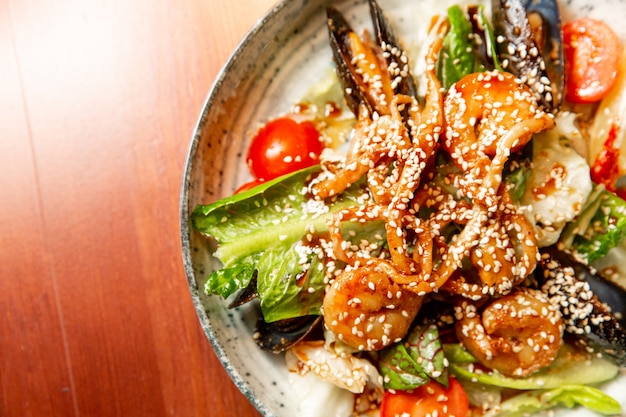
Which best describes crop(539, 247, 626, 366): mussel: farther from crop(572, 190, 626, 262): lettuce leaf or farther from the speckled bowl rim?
the speckled bowl rim

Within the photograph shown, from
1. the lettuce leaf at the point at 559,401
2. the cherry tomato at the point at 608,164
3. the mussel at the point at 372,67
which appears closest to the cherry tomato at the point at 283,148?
the mussel at the point at 372,67

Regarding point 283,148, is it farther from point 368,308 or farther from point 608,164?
point 608,164

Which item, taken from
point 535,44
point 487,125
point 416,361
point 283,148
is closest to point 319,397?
point 416,361

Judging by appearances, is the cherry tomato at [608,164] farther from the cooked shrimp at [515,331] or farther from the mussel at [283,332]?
the mussel at [283,332]

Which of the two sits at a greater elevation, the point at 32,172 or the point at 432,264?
the point at 32,172

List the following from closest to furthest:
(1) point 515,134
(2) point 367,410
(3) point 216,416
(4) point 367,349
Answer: (1) point 515,134
(4) point 367,349
(2) point 367,410
(3) point 216,416

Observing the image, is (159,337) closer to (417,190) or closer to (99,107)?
(99,107)

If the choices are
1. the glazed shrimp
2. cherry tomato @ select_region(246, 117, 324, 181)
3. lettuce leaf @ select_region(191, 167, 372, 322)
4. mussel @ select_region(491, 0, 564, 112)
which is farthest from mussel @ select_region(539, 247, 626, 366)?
cherry tomato @ select_region(246, 117, 324, 181)

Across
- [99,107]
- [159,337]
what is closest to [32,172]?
[99,107]
